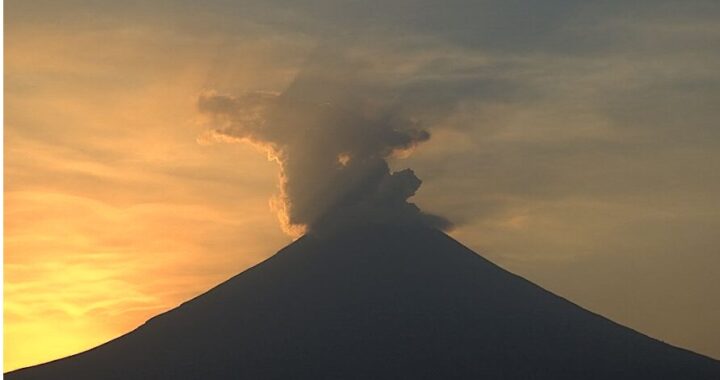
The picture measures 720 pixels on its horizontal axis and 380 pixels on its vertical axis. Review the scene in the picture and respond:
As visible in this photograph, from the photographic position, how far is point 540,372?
138500 millimetres

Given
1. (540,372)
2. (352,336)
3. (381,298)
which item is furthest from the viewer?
(381,298)

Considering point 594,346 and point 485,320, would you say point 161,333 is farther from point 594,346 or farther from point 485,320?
point 594,346

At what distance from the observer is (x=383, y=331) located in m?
152

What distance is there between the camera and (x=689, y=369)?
139500 millimetres

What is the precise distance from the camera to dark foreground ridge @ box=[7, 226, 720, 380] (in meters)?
141

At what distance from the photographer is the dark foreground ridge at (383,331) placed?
5546 inches

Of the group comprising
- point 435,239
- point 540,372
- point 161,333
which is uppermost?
point 435,239

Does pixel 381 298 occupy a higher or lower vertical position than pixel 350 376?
higher

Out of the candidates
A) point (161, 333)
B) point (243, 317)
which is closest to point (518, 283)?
point (243, 317)

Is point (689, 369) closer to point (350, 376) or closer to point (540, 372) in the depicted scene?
point (540, 372)

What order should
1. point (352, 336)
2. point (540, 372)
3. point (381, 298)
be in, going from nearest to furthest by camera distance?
point (540, 372)
point (352, 336)
point (381, 298)

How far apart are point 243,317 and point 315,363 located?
16370 mm

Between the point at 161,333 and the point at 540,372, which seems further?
the point at 161,333

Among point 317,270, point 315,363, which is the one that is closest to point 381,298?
point 317,270
